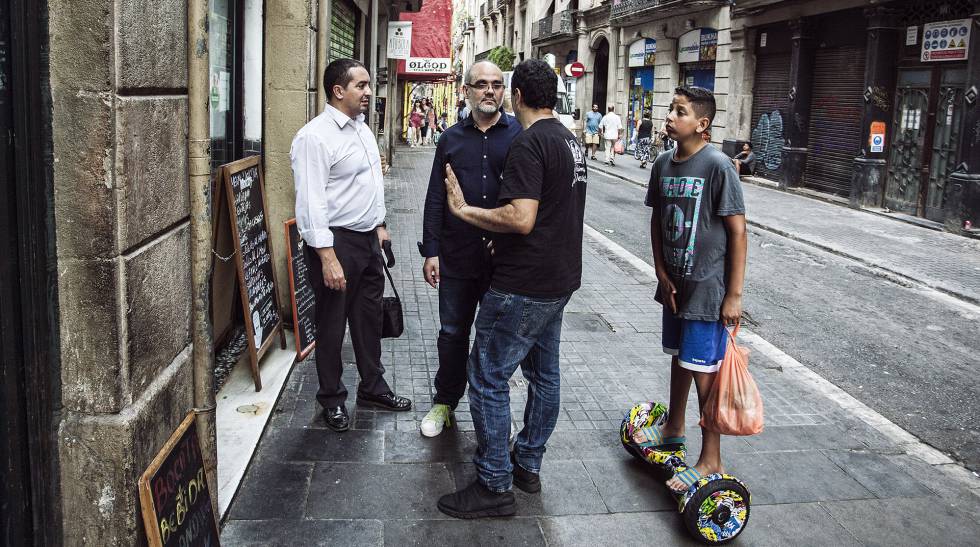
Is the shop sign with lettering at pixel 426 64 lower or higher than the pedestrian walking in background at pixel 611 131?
higher

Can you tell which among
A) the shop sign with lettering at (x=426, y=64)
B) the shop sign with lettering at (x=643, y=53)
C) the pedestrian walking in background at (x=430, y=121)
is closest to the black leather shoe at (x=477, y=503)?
the shop sign with lettering at (x=426, y=64)

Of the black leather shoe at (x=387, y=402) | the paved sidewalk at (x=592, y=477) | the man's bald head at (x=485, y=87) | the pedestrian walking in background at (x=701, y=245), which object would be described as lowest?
the paved sidewalk at (x=592, y=477)

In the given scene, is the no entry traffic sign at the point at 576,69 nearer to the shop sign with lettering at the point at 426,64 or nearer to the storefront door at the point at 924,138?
the shop sign with lettering at the point at 426,64

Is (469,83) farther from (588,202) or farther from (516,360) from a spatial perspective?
(588,202)

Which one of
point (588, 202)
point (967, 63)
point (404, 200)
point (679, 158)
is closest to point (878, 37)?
point (967, 63)

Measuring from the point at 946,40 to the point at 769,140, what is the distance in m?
7.01

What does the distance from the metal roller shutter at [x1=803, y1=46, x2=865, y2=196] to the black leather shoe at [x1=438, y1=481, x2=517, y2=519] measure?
611 inches

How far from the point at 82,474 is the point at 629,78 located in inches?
1261

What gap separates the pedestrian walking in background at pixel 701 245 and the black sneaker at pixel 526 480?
64 cm

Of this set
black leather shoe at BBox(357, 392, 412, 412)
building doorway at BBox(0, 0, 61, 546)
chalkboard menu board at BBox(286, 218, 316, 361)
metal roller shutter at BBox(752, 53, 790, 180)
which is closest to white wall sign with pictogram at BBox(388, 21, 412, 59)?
metal roller shutter at BBox(752, 53, 790, 180)

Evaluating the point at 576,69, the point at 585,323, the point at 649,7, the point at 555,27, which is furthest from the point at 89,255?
the point at 555,27

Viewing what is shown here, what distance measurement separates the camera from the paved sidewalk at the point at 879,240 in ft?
35.3

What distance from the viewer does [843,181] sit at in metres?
18.6

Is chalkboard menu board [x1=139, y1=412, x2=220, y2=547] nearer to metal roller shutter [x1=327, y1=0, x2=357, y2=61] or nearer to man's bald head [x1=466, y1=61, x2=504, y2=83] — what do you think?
man's bald head [x1=466, y1=61, x2=504, y2=83]
